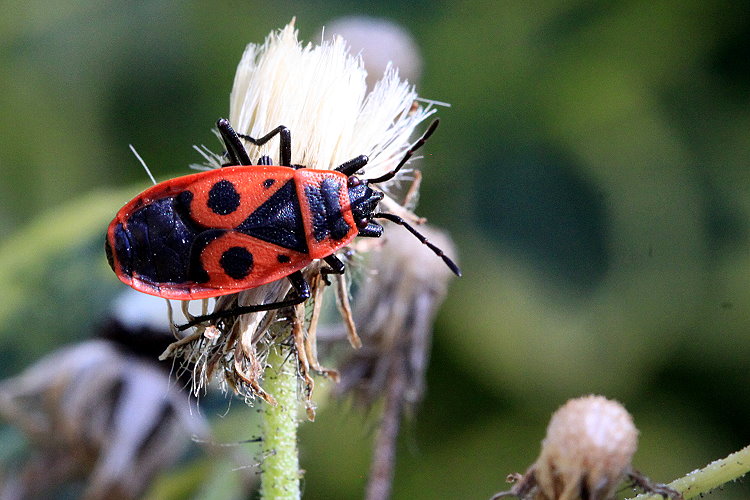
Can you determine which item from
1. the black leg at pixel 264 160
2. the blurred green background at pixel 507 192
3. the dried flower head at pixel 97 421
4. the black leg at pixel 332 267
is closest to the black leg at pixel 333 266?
the black leg at pixel 332 267

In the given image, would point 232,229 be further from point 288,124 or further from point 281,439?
point 281,439

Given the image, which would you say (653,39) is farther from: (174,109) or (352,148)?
(352,148)

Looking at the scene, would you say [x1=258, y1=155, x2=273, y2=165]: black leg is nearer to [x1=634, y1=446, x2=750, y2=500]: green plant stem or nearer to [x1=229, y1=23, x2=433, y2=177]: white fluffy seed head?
[x1=229, y1=23, x2=433, y2=177]: white fluffy seed head

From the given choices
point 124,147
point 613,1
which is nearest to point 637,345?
point 613,1

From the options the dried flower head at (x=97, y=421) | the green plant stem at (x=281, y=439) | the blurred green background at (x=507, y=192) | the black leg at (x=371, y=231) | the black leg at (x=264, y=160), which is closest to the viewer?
the green plant stem at (x=281, y=439)

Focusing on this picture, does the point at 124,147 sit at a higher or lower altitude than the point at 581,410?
higher

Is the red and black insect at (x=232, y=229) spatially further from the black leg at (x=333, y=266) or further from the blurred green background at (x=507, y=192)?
the blurred green background at (x=507, y=192)
